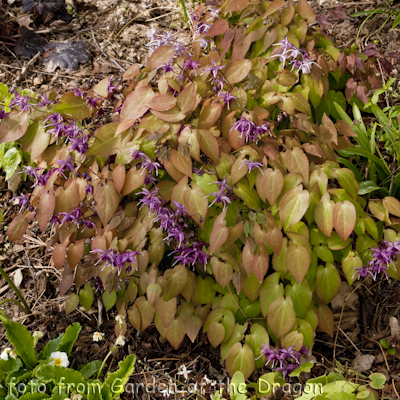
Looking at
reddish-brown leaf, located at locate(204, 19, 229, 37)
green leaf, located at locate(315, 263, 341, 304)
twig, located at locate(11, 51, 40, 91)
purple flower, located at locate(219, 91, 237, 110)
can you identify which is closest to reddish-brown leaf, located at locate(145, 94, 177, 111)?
purple flower, located at locate(219, 91, 237, 110)

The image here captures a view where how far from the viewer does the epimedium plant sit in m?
1.40

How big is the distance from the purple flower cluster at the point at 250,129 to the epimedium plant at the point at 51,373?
0.86m

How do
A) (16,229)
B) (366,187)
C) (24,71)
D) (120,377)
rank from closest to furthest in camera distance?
(120,377)
(16,229)
(366,187)
(24,71)

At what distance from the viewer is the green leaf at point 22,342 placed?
1.51 m

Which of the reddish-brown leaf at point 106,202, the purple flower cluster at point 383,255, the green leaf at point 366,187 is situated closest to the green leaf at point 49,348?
the reddish-brown leaf at point 106,202

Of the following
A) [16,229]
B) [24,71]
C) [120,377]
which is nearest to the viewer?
[120,377]

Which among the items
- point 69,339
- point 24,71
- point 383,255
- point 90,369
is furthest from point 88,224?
point 24,71

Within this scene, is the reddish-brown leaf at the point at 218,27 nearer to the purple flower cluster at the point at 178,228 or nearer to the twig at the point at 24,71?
the purple flower cluster at the point at 178,228

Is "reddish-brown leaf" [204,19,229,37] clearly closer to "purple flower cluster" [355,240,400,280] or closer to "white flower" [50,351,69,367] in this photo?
"purple flower cluster" [355,240,400,280]

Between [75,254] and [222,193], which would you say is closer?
[222,193]

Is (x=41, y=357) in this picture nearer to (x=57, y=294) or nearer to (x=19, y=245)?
(x=57, y=294)

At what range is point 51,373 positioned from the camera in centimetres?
141

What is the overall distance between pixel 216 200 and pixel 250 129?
275 millimetres

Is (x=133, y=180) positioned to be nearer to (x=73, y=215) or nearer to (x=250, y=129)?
(x=73, y=215)
